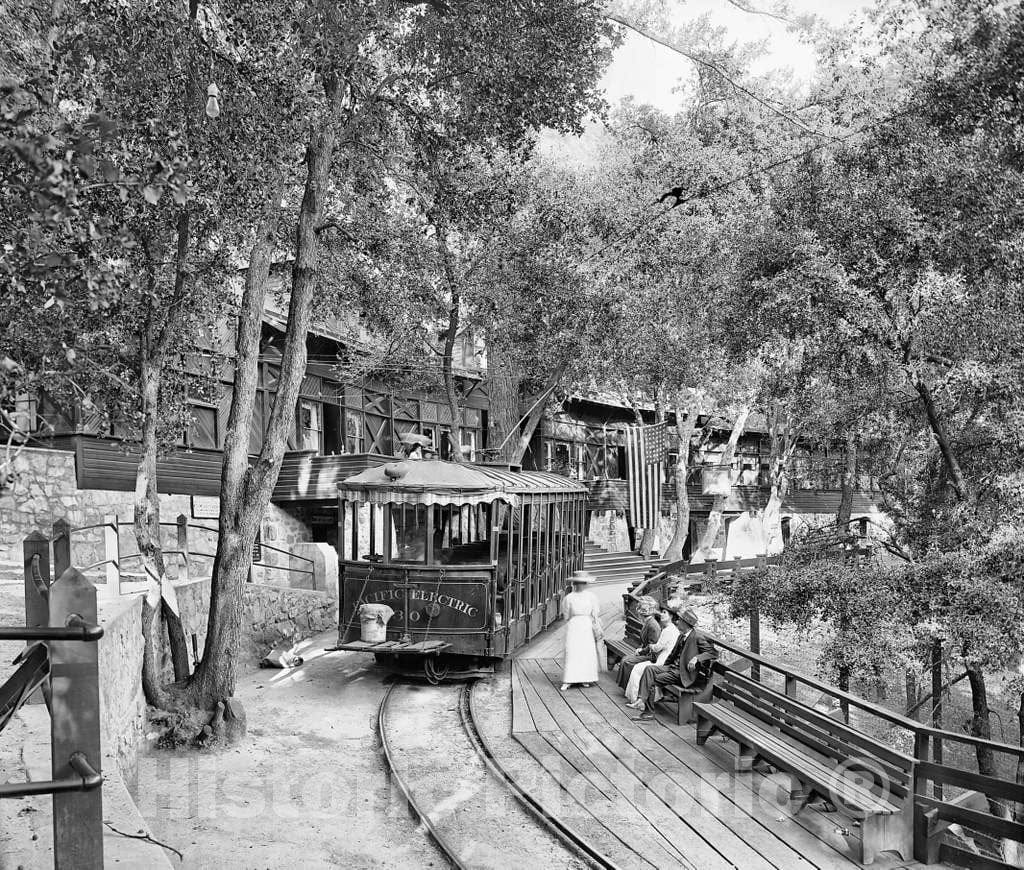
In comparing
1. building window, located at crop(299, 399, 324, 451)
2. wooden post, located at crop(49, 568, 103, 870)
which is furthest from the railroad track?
building window, located at crop(299, 399, 324, 451)

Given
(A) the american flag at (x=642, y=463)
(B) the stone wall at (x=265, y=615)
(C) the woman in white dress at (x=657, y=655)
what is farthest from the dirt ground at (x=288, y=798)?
(A) the american flag at (x=642, y=463)

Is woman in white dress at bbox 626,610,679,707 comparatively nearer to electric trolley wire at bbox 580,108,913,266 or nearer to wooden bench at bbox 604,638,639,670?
wooden bench at bbox 604,638,639,670

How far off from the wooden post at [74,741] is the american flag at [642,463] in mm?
26392

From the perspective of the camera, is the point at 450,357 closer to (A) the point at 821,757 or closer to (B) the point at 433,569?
(B) the point at 433,569

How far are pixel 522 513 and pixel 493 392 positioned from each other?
30.2ft

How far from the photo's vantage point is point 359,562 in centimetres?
1288

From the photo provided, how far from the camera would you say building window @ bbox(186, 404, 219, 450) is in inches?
811

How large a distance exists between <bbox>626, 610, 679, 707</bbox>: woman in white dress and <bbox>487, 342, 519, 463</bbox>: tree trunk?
422 inches

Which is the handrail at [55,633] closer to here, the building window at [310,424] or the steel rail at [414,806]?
the steel rail at [414,806]

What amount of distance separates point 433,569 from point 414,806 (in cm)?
488

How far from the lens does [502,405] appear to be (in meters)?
22.8

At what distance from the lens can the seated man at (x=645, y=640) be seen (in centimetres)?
1148

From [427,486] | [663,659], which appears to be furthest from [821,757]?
[427,486]

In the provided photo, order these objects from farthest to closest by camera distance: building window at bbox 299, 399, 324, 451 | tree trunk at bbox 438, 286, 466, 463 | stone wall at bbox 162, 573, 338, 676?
building window at bbox 299, 399, 324, 451 < tree trunk at bbox 438, 286, 466, 463 < stone wall at bbox 162, 573, 338, 676
